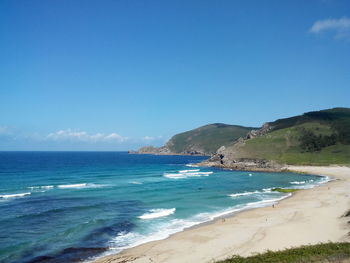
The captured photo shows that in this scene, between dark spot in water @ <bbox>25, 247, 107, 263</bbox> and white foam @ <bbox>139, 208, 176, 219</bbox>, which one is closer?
dark spot in water @ <bbox>25, 247, 107, 263</bbox>

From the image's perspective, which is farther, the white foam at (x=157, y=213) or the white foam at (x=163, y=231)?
the white foam at (x=157, y=213)

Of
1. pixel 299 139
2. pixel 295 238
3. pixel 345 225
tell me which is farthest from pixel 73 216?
pixel 299 139

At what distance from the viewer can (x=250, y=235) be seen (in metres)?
28.1

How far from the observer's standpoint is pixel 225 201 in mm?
48812

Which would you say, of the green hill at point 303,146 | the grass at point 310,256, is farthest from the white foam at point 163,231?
the green hill at point 303,146

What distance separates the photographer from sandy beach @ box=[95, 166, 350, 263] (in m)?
23.3

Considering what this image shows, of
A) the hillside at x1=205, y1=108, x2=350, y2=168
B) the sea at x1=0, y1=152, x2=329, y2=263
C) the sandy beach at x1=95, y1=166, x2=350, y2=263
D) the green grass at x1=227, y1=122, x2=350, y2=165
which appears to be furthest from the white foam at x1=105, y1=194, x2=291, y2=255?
the green grass at x1=227, y1=122, x2=350, y2=165

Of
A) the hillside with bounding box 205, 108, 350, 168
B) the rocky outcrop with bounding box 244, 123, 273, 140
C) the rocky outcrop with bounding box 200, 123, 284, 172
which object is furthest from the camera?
the rocky outcrop with bounding box 244, 123, 273, 140

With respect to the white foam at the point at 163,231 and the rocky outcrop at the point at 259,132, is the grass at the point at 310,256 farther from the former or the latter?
the rocky outcrop at the point at 259,132

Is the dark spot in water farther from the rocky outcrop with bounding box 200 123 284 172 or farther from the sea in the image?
the rocky outcrop with bounding box 200 123 284 172

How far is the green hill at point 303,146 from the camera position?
401 feet

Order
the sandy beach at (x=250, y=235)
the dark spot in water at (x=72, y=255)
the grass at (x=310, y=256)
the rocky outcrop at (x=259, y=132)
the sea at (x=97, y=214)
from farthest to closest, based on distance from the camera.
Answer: the rocky outcrop at (x=259, y=132) < the sea at (x=97, y=214) < the sandy beach at (x=250, y=235) < the dark spot in water at (x=72, y=255) < the grass at (x=310, y=256)

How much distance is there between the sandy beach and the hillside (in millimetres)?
84110

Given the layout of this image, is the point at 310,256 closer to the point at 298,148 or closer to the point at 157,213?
the point at 157,213
